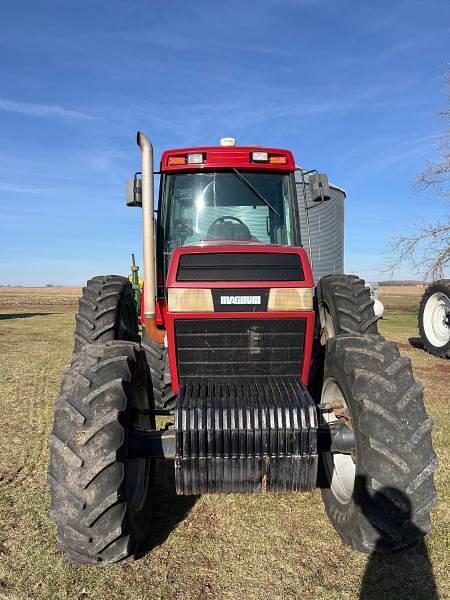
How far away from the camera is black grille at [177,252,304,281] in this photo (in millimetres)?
3232

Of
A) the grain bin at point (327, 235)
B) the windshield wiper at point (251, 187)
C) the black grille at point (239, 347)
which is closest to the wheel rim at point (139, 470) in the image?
the black grille at point (239, 347)

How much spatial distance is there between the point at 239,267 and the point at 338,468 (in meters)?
1.50

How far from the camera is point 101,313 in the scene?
4.12 m

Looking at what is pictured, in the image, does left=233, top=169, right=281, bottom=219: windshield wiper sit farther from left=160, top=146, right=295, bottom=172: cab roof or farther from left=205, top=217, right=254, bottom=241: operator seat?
left=205, top=217, right=254, bottom=241: operator seat

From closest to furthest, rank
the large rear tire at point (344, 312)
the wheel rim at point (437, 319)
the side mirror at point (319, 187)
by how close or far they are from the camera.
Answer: the large rear tire at point (344, 312) → the side mirror at point (319, 187) → the wheel rim at point (437, 319)

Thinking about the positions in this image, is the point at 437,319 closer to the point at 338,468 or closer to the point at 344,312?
the point at 344,312

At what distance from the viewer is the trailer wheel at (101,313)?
4.05 m

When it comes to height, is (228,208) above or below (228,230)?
above

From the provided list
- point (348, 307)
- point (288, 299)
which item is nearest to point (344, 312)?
point (348, 307)

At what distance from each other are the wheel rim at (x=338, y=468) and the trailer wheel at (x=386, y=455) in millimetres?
182

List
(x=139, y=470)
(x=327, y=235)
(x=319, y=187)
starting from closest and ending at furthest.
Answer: (x=139, y=470)
(x=319, y=187)
(x=327, y=235)

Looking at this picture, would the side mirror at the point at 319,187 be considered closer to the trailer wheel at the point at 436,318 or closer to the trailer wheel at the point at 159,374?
the trailer wheel at the point at 159,374

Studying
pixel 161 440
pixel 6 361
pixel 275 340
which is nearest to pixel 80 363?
pixel 161 440

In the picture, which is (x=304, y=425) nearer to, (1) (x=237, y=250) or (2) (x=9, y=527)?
(1) (x=237, y=250)
